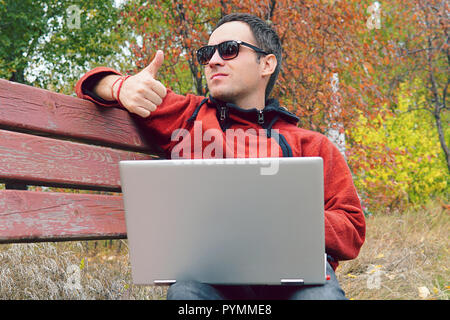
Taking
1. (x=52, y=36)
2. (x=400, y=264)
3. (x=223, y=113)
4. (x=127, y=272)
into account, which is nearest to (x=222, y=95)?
(x=223, y=113)

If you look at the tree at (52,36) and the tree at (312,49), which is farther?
the tree at (52,36)

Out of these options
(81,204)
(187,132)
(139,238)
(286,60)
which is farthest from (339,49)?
(139,238)

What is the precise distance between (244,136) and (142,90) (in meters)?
0.51

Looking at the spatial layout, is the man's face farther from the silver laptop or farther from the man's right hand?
the silver laptop

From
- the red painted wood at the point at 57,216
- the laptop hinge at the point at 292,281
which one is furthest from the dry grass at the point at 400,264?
the laptop hinge at the point at 292,281

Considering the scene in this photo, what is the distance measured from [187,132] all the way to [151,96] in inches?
10.2

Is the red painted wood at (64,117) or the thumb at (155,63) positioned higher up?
the thumb at (155,63)

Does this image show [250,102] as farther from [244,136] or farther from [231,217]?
[231,217]

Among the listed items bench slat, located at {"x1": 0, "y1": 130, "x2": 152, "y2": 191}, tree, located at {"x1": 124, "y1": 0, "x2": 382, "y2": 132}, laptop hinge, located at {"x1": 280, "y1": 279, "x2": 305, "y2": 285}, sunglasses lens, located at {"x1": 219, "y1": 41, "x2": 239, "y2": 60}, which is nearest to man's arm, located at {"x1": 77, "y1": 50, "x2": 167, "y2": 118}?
bench slat, located at {"x1": 0, "y1": 130, "x2": 152, "y2": 191}

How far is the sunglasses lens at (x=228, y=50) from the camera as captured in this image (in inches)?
93.2

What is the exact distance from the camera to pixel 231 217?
1.50 m

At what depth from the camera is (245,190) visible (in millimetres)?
1492

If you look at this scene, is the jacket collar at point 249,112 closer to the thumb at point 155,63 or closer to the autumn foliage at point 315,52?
the thumb at point 155,63
